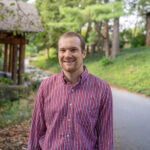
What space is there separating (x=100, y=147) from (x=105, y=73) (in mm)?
15761

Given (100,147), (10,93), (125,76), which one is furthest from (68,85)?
(125,76)

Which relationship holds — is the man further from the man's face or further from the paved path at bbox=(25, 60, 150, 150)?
the paved path at bbox=(25, 60, 150, 150)

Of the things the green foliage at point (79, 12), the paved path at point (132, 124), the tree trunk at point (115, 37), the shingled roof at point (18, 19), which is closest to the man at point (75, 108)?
the paved path at point (132, 124)

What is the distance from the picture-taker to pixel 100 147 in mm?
2043

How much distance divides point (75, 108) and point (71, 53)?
1.67 feet

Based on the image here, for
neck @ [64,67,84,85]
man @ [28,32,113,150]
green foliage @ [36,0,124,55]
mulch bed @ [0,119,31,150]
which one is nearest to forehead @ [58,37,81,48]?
man @ [28,32,113,150]

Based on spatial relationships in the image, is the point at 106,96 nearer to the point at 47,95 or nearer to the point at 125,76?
the point at 47,95

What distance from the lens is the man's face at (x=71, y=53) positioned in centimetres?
203

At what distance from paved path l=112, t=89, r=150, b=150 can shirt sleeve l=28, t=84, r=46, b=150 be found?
8.66 feet

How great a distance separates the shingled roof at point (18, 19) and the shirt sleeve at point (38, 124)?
2.81m

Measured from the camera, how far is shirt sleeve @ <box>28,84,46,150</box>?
2.17 m

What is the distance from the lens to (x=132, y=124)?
242 inches

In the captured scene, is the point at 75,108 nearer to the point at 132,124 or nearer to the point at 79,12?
the point at 132,124

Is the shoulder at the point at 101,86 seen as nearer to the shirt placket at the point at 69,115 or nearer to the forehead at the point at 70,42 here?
the shirt placket at the point at 69,115
